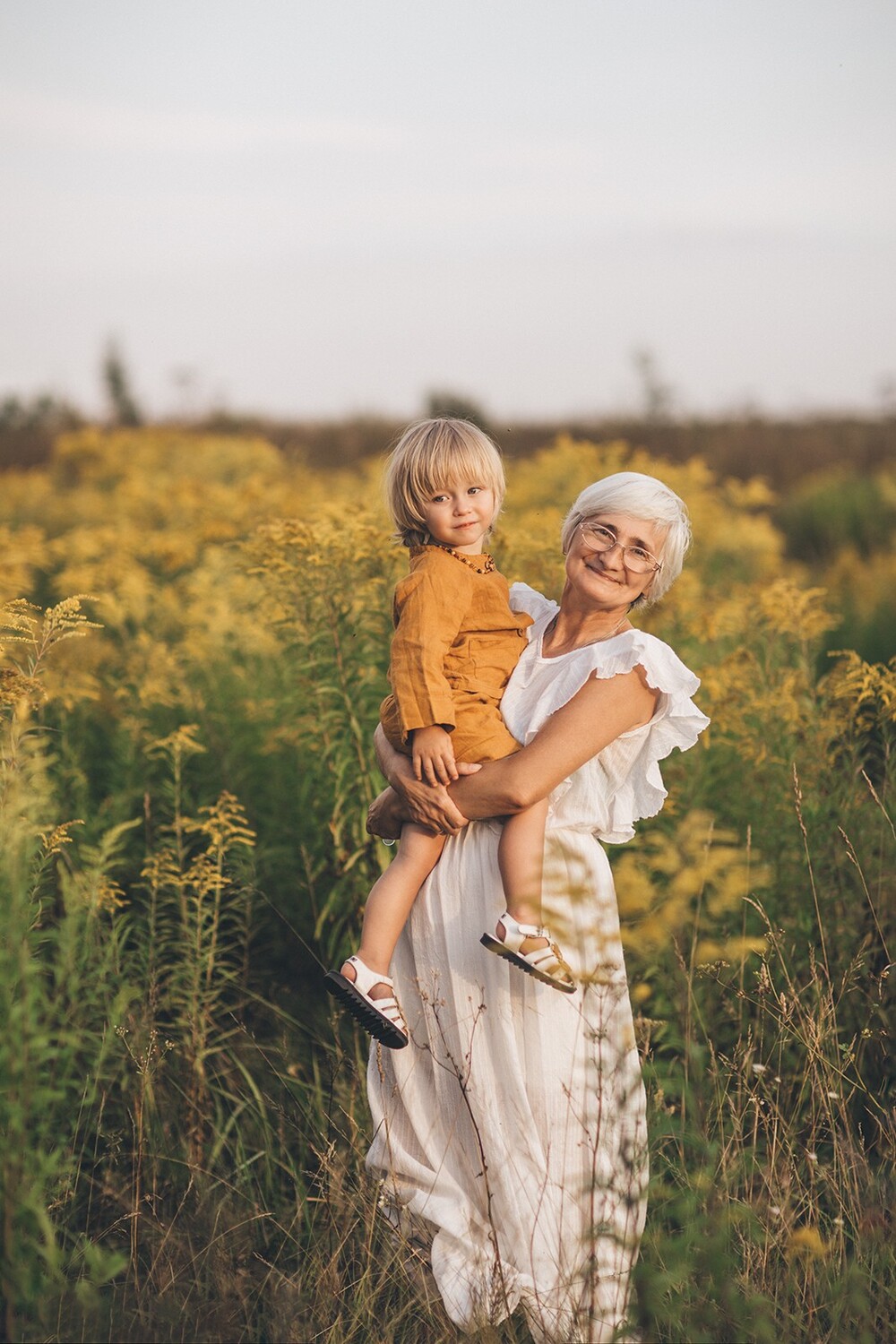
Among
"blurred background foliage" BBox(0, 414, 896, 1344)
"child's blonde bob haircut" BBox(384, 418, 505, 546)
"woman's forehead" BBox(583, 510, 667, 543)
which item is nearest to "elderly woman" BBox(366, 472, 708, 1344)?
"woman's forehead" BBox(583, 510, 667, 543)

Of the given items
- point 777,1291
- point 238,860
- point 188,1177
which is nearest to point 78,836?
point 238,860

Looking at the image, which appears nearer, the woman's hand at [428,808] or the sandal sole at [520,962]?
the sandal sole at [520,962]

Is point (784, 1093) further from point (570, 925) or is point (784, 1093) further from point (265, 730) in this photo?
point (265, 730)

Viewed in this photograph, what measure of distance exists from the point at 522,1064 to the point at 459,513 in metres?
1.20

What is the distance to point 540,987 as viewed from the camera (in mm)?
2432

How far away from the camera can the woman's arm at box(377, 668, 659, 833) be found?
234 cm

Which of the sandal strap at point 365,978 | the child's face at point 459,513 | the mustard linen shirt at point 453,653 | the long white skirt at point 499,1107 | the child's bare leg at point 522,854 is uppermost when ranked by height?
the child's face at point 459,513

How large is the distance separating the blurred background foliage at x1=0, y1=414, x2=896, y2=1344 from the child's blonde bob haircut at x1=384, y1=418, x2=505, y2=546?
0.34 m

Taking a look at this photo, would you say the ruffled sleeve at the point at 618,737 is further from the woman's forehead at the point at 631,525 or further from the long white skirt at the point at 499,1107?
the woman's forehead at the point at 631,525

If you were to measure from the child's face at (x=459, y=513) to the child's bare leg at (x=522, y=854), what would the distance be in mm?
621

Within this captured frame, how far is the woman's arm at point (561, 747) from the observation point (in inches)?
92.2

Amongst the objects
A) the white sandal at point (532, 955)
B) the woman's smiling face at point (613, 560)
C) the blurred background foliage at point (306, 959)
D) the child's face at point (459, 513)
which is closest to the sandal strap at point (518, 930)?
the white sandal at point (532, 955)

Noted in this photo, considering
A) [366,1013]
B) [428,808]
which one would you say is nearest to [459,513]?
[428,808]

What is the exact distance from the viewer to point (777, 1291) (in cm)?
226
